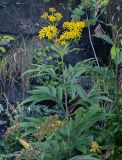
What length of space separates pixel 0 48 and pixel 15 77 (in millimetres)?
484

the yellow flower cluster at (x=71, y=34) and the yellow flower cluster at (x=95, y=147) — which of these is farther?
the yellow flower cluster at (x=95, y=147)

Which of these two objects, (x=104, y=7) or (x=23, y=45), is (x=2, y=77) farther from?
(x=104, y=7)

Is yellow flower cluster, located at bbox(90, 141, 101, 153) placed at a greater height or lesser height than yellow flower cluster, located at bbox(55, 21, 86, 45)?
lesser

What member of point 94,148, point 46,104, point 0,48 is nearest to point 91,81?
point 46,104

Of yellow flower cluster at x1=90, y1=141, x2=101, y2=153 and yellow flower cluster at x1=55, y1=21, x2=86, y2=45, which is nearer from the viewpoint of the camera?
yellow flower cluster at x1=55, y1=21, x2=86, y2=45

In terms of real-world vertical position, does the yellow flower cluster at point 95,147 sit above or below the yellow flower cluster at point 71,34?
below

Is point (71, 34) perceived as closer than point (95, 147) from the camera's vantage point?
Yes

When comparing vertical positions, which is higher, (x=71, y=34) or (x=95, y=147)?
(x=71, y=34)

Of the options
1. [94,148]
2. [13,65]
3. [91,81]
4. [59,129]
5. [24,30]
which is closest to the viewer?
[59,129]

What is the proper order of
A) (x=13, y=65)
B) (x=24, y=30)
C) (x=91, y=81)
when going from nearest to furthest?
(x=91, y=81) < (x=13, y=65) < (x=24, y=30)

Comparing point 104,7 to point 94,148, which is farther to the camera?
point 104,7

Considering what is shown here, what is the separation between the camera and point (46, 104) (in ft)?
17.7

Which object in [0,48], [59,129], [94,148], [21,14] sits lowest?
[94,148]

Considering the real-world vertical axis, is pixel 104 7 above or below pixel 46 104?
above
